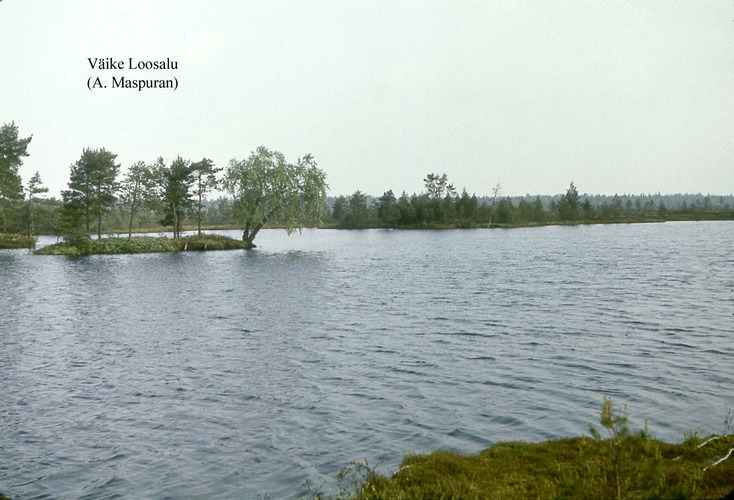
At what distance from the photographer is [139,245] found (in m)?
70.6

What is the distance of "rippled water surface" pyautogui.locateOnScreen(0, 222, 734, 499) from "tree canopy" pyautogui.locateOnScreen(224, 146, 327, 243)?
1543 inches

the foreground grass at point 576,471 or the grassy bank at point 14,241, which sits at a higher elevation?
the grassy bank at point 14,241

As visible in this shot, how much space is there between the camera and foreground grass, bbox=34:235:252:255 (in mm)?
66500

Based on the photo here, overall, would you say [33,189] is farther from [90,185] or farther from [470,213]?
[470,213]

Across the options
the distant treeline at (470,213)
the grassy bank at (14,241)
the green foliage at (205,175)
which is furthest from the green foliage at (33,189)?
the distant treeline at (470,213)

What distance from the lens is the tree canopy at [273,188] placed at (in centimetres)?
7169

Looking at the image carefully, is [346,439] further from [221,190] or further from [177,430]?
[221,190]

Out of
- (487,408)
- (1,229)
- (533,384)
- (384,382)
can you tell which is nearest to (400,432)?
(487,408)

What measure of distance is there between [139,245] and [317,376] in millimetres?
63717

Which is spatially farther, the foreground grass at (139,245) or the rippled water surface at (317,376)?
the foreground grass at (139,245)

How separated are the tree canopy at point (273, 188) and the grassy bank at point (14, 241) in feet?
110

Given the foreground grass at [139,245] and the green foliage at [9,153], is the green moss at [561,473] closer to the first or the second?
the green foliage at [9,153]

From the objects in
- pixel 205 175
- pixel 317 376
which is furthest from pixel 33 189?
pixel 317 376

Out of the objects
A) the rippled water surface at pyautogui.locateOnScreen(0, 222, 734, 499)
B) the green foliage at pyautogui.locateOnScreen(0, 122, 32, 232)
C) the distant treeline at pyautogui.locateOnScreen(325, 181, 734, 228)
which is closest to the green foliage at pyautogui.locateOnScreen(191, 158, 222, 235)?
the green foliage at pyautogui.locateOnScreen(0, 122, 32, 232)
